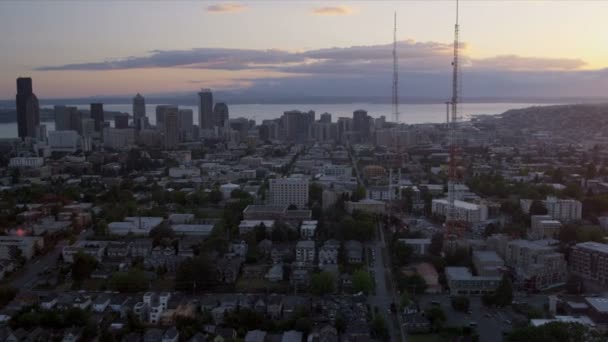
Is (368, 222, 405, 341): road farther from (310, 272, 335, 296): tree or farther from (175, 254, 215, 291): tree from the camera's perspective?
(175, 254, 215, 291): tree

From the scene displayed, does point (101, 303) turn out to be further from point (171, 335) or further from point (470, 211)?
point (470, 211)

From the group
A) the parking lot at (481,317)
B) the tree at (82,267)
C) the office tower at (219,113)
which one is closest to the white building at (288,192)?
the tree at (82,267)

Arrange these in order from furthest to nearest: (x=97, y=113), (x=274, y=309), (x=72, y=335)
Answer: (x=97, y=113) < (x=274, y=309) < (x=72, y=335)

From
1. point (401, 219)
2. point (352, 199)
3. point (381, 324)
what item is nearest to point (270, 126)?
point (352, 199)

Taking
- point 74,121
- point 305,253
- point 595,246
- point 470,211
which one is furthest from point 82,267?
point 74,121

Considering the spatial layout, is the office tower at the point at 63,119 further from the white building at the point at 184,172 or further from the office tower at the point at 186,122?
the white building at the point at 184,172

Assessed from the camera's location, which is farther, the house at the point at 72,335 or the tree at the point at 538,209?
the tree at the point at 538,209

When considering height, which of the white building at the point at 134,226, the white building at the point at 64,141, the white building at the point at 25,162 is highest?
the white building at the point at 64,141
